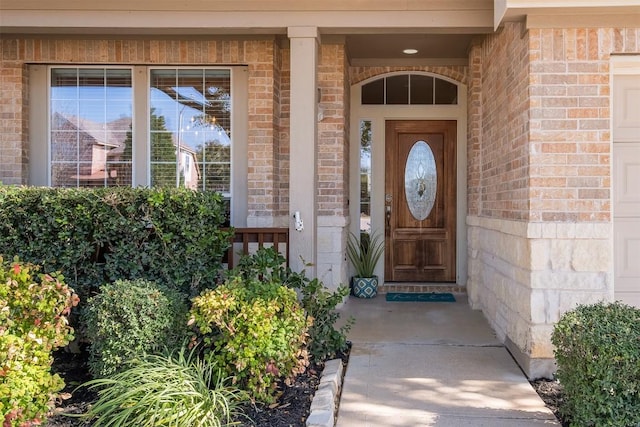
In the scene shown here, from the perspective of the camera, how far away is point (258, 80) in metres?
5.80

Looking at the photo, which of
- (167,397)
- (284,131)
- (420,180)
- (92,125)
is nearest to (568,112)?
(284,131)

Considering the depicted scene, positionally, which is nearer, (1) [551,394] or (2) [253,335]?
(2) [253,335]

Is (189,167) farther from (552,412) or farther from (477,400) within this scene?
(552,412)

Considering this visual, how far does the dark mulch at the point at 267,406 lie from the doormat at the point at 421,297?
269cm

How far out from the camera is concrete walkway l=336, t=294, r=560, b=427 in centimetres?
330

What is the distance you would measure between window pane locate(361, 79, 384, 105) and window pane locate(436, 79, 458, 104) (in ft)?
2.30

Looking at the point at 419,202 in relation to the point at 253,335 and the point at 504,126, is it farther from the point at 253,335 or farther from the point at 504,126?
the point at 253,335

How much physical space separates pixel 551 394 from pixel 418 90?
169 inches

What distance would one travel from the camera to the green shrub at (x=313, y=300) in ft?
13.3

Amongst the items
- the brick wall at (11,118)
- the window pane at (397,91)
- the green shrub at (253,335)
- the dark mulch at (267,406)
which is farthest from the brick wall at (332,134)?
the brick wall at (11,118)

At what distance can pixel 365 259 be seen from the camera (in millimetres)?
6773

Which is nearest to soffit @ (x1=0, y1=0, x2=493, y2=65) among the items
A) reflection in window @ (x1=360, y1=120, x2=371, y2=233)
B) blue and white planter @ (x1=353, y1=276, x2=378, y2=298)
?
reflection in window @ (x1=360, y1=120, x2=371, y2=233)

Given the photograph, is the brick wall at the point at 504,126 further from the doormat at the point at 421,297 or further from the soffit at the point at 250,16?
the doormat at the point at 421,297

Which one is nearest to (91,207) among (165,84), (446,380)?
(165,84)
